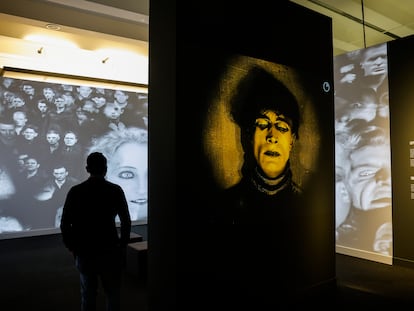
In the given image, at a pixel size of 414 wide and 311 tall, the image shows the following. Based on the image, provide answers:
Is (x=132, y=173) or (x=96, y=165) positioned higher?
(x=96, y=165)

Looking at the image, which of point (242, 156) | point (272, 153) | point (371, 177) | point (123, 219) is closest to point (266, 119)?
point (272, 153)

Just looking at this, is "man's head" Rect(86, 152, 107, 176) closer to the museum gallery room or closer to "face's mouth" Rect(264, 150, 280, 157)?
the museum gallery room

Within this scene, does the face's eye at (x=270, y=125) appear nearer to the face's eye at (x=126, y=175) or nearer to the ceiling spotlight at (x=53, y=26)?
the ceiling spotlight at (x=53, y=26)

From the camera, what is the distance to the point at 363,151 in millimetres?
5656

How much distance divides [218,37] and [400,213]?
380 centimetres

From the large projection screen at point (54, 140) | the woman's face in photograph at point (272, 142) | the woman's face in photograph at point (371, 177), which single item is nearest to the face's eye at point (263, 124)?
the woman's face in photograph at point (272, 142)

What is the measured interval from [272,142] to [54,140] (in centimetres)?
568

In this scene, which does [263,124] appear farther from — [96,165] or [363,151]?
[363,151]

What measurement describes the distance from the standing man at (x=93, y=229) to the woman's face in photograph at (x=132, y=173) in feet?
19.3

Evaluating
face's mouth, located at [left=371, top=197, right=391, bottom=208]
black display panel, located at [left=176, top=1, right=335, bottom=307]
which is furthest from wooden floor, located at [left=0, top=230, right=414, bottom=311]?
face's mouth, located at [left=371, top=197, right=391, bottom=208]

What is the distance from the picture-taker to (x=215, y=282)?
124 inches

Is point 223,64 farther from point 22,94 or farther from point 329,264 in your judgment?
point 22,94

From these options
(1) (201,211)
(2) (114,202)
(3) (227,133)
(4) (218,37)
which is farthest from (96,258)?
(4) (218,37)

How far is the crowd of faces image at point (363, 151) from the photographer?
5.43 metres
